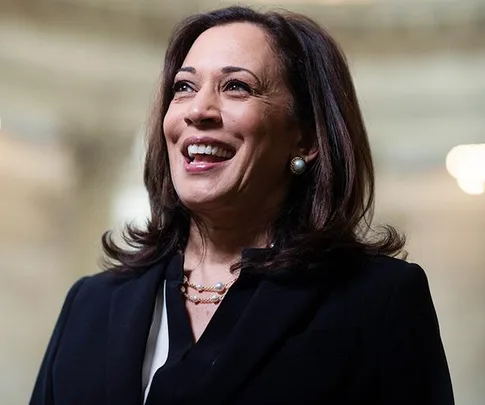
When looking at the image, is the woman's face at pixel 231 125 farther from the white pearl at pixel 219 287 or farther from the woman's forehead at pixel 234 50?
the white pearl at pixel 219 287

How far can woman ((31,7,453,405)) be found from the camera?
1.00 metres

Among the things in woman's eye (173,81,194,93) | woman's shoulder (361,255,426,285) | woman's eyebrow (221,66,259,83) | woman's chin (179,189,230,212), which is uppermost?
woman's eyebrow (221,66,259,83)

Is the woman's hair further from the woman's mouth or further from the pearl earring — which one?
the woman's mouth

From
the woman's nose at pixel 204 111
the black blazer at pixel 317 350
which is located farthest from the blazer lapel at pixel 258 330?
the woman's nose at pixel 204 111

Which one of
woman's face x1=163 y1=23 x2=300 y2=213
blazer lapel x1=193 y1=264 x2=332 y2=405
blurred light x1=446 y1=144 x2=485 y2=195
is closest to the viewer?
blazer lapel x1=193 y1=264 x2=332 y2=405

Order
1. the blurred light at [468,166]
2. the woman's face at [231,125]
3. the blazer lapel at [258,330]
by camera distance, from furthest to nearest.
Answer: the blurred light at [468,166], the woman's face at [231,125], the blazer lapel at [258,330]

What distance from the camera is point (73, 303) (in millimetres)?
1237

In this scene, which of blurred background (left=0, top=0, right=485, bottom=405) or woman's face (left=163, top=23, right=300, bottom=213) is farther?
blurred background (left=0, top=0, right=485, bottom=405)

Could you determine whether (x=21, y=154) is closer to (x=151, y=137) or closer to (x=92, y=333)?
(x=151, y=137)

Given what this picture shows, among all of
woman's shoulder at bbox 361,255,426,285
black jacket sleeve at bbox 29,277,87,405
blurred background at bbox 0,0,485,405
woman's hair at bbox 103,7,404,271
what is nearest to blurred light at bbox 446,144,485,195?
blurred background at bbox 0,0,485,405

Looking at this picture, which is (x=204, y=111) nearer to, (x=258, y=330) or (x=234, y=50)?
(x=234, y=50)

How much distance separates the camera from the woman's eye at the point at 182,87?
1.15 metres

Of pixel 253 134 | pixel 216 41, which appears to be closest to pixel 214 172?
pixel 253 134

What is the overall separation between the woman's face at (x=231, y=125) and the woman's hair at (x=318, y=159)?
3 centimetres
